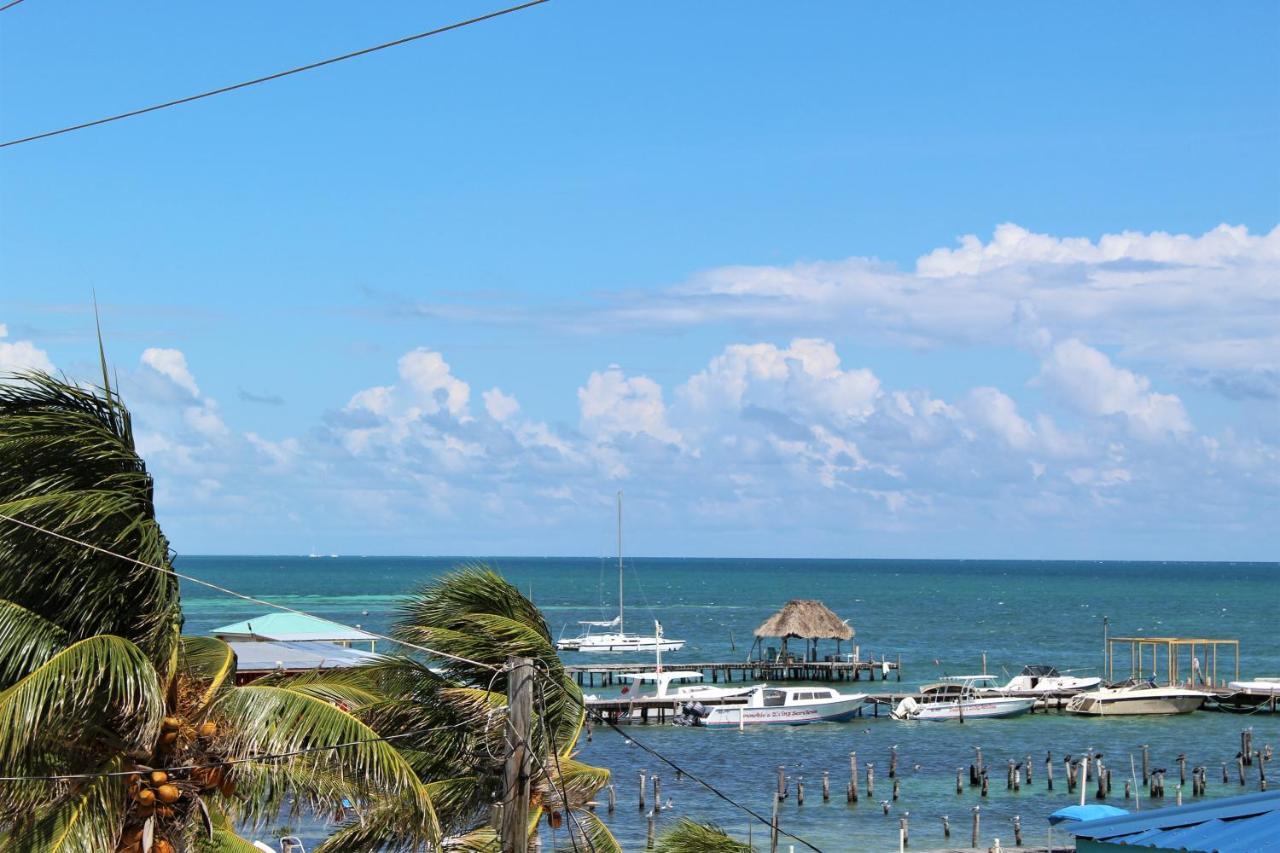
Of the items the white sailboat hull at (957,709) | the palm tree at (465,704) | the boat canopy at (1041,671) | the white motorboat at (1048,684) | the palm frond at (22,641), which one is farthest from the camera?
the boat canopy at (1041,671)

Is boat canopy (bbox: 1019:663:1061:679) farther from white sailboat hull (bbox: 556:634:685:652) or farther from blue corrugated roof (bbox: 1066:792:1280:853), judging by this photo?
blue corrugated roof (bbox: 1066:792:1280:853)

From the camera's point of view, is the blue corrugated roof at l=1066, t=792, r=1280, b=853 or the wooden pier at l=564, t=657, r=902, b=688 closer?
the blue corrugated roof at l=1066, t=792, r=1280, b=853

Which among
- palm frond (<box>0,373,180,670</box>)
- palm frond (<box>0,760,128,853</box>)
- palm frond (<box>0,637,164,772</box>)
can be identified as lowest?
palm frond (<box>0,760,128,853</box>)

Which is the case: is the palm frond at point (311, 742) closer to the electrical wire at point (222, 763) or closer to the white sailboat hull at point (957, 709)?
the electrical wire at point (222, 763)

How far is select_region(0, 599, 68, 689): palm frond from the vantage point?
41.3ft

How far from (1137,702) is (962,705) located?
8.19 m

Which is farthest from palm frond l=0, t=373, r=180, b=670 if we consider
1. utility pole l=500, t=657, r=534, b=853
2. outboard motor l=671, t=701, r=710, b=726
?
outboard motor l=671, t=701, r=710, b=726

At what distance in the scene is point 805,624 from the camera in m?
81.9

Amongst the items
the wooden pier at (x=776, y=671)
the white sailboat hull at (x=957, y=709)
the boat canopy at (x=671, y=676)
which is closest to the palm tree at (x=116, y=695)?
the white sailboat hull at (x=957, y=709)

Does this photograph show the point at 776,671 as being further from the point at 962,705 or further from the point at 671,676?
the point at 962,705

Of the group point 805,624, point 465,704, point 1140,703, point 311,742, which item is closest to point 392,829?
point 311,742

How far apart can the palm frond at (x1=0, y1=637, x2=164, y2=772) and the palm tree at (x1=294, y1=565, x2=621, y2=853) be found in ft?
11.0

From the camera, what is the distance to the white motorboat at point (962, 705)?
63.5m

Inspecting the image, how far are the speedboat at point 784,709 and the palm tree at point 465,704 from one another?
44.7 metres
